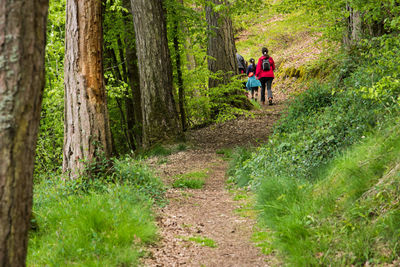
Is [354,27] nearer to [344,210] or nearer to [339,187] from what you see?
[339,187]

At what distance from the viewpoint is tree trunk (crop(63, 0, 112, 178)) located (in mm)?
5711

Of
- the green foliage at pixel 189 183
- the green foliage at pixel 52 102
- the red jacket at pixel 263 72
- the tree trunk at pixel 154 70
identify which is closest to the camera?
the green foliage at pixel 189 183

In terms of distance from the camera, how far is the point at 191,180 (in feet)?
24.1

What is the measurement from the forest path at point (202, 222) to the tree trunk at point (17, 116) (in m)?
1.84

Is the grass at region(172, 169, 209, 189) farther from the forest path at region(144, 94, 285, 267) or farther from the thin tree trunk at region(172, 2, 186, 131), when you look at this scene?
the thin tree trunk at region(172, 2, 186, 131)

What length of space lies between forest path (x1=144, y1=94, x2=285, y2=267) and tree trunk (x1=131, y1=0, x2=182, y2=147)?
39.9 inches

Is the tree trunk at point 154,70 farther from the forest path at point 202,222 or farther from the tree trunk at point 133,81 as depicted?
the tree trunk at point 133,81

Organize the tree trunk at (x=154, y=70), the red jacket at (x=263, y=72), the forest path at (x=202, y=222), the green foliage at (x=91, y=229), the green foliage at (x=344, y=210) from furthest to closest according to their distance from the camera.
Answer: the red jacket at (x=263, y=72), the tree trunk at (x=154, y=70), the forest path at (x=202, y=222), the green foliage at (x=91, y=229), the green foliage at (x=344, y=210)

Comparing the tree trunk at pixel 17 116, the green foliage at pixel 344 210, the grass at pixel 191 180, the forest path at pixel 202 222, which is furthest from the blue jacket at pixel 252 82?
the tree trunk at pixel 17 116

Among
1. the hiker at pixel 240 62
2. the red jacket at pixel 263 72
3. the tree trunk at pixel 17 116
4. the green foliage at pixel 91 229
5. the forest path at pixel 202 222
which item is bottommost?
the forest path at pixel 202 222

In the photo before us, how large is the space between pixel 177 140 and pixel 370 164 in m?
6.56

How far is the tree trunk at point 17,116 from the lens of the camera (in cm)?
226

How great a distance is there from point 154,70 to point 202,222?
5783 mm

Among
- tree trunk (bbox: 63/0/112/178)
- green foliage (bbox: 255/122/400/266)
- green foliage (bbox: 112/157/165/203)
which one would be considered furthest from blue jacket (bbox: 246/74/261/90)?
green foliage (bbox: 255/122/400/266)
